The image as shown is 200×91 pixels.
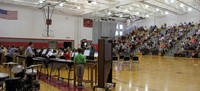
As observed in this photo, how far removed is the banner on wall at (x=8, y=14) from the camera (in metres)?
19.2

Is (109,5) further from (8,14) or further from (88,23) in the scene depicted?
(8,14)

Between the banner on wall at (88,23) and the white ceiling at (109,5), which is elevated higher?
the white ceiling at (109,5)

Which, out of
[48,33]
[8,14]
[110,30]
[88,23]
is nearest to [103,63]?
[8,14]

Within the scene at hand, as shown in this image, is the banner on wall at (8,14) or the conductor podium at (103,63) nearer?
the conductor podium at (103,63)

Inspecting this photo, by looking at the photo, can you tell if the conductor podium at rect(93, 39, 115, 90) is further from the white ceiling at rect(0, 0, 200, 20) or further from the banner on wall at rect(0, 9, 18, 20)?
the banner on wall at rect(0, 9, 18, 20)

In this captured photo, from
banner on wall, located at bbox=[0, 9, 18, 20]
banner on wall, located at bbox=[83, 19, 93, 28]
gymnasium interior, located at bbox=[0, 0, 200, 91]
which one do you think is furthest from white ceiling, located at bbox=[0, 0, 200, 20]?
banner on wall, located at bbox=[83, 19, 93, 28]

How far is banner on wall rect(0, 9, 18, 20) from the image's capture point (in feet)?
63.1

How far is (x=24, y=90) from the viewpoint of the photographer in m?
4.97

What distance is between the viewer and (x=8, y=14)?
19.8m

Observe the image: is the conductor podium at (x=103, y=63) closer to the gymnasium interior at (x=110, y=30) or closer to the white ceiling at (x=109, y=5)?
the gymnasium interior at (x=110, y=30)

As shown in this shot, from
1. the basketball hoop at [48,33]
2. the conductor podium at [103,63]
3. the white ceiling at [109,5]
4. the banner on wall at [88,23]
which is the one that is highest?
the white ceiling at [109,5]

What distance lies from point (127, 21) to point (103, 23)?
13.0ft

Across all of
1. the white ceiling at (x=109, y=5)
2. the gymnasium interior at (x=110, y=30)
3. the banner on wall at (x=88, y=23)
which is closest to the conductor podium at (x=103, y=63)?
the gymnasium interior at (x=110, y=30)

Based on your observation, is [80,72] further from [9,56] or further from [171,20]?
[171,20]
